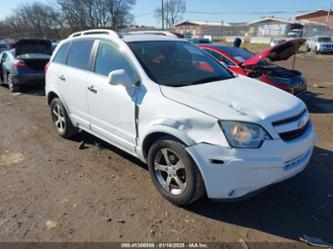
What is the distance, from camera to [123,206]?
3.40 m

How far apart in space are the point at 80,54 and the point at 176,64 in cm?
164

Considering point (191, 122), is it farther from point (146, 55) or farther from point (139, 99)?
point (146, 55)

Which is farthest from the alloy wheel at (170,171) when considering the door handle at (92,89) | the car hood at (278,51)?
the car hood at (278,51)

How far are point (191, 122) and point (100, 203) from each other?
1431mm

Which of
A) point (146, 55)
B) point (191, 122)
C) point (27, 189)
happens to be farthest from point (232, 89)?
point (27, 189)

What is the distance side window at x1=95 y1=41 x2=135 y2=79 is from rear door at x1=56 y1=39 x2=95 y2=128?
0.86 ft

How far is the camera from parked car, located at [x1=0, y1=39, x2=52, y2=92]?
9.62m

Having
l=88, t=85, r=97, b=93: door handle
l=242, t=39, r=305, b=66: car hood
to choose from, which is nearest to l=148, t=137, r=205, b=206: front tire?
l=88, t=85, r=97, b=93: door handle

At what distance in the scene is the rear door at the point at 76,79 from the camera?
447 cm

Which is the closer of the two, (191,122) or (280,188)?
(191,122)

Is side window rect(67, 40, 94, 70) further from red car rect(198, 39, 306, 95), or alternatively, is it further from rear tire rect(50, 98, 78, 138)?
red car rect(198, 39, 306, 95)

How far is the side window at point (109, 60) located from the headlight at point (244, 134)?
141 centimetres

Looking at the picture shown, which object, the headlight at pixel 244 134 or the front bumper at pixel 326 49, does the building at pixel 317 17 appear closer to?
the front bumper at pixel 326 49

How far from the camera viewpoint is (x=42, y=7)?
7031 cm
